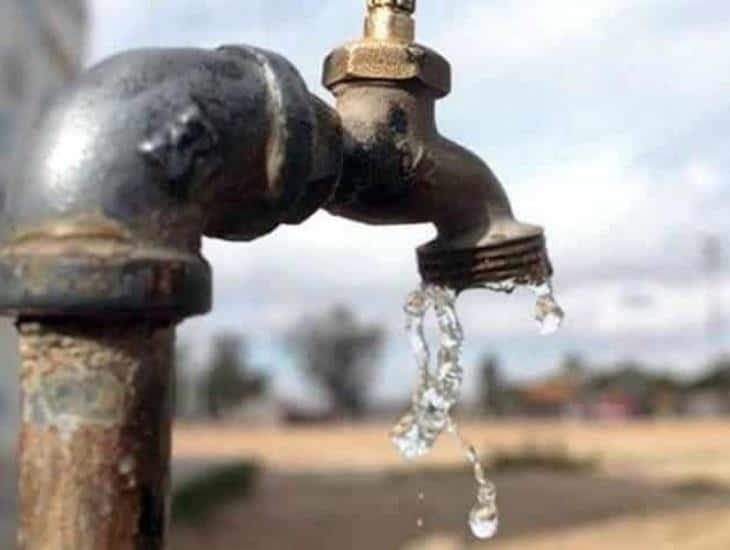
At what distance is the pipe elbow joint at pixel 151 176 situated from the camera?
0.81m

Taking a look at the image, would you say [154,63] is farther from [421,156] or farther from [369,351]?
[369,351]

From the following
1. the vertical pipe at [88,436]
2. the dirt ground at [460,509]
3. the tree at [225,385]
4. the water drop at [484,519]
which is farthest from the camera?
the tree at [225,385]

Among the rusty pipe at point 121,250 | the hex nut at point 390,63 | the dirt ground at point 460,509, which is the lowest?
the dirt ground at point 460,509

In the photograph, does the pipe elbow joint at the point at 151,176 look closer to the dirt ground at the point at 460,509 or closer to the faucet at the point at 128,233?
the faucet at the point at 128,233

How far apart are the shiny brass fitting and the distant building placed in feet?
32.5

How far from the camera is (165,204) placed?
0.85 m

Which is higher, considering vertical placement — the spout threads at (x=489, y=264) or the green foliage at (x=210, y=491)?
the spout threads at (x=489, y=264)

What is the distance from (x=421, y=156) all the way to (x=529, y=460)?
15225mm

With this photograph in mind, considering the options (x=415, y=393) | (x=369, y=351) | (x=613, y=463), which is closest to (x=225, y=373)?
(x=369, y=351)

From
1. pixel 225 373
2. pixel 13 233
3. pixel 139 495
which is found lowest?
pixel 139 495

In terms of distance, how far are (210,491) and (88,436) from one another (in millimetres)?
10704

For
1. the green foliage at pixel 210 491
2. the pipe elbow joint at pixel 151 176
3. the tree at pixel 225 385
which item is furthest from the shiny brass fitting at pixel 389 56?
the tree at pixel 225 385

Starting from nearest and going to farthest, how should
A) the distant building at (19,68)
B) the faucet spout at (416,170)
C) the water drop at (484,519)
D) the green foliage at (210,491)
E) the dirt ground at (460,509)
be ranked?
the faucet spout at (416,170) → the water drop at (484,519) → the dirt ground at (460,509) → the green foliage at (210,491) → the distant building at (19,68)

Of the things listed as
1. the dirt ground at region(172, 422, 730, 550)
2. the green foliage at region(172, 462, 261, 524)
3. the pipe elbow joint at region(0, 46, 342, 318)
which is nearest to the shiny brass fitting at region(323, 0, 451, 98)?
the pipe elbow joint at region(0, 46, 342, 318)
